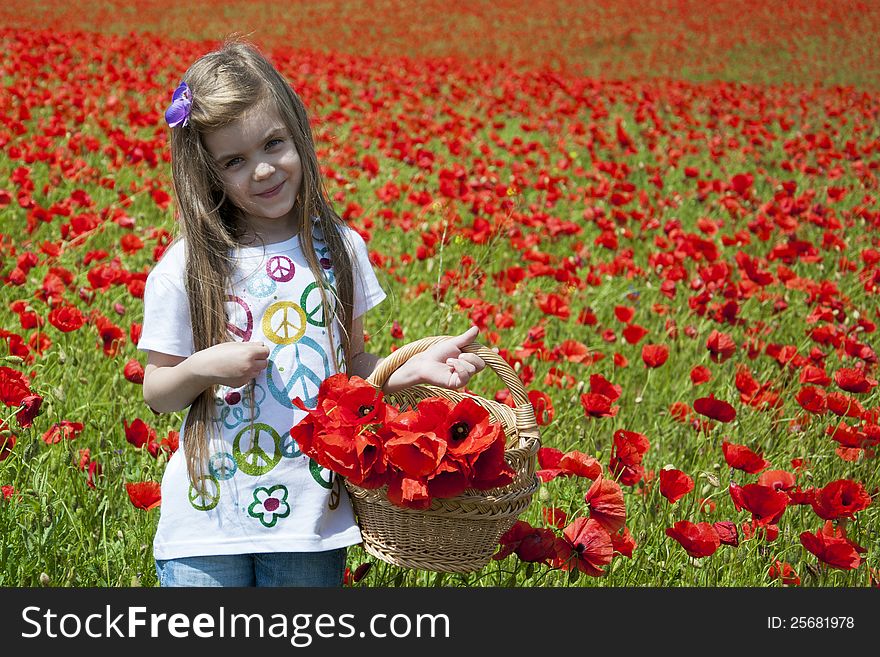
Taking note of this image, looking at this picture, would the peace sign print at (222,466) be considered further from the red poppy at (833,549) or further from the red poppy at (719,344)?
the red poppy at (719,344)

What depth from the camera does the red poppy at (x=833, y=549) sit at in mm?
1917

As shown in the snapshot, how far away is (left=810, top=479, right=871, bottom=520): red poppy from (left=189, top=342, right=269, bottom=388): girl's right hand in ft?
4.08

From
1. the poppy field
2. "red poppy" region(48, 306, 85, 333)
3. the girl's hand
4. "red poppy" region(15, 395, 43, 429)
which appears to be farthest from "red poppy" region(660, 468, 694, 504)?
"red poppy" region(48, 306, 85, 333)

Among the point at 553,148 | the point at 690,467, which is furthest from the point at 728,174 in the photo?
the point at 690,467

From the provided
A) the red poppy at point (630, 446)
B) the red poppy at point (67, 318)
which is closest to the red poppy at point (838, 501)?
the red poppy at point (630, 446)

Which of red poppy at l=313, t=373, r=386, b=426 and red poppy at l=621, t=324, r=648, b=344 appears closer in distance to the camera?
red poppy at l=313, t=373, r=386, b=426

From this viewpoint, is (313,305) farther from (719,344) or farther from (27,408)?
(719,344)

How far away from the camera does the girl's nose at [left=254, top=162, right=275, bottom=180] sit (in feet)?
5.80

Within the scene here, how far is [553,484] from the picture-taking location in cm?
252

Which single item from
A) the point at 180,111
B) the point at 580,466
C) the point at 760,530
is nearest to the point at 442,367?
the point at 580,466

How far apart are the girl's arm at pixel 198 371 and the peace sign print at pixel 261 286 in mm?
150

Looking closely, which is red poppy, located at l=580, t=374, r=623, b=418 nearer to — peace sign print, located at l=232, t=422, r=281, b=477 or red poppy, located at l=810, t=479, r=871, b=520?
red poppy, located at l=810, t=479, r=871, b=520

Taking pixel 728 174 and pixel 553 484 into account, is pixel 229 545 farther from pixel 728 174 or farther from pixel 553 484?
pixel 728 174

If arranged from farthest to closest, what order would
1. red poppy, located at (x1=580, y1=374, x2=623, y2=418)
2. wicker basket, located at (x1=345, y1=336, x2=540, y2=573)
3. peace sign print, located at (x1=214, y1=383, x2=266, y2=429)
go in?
red poppy, located at (x1=580, y1=374, x2=623, y2=418)
peace sign print, located at (x1=214, y1=383, x2=266, y2=429)
wicker basket, located at (x1=345, y1=336, x2=540, y2=573)
